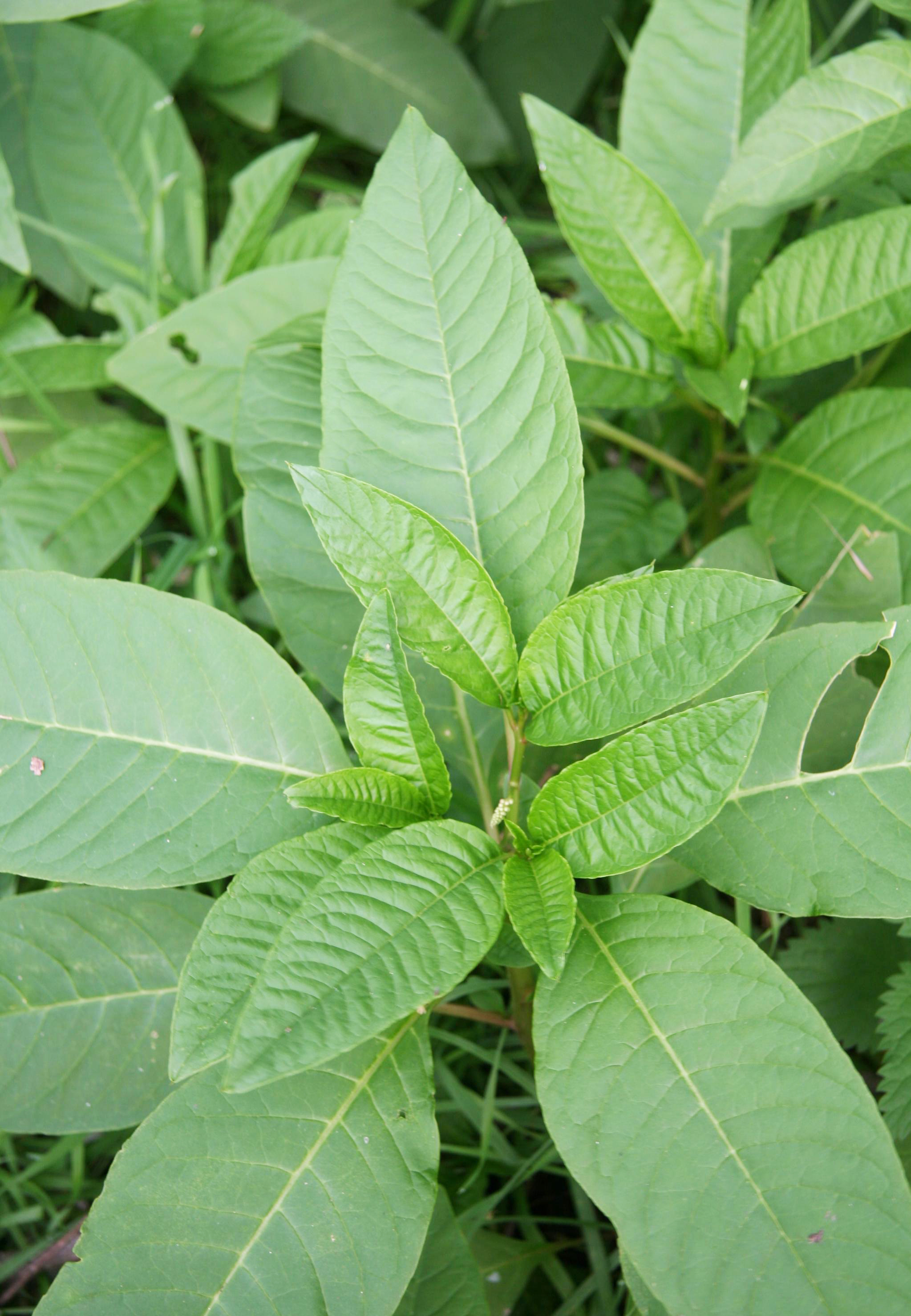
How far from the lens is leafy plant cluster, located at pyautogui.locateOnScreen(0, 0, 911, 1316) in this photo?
106 centimetres

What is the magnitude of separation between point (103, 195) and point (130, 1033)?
6.08 feet

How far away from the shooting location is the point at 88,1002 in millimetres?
1434

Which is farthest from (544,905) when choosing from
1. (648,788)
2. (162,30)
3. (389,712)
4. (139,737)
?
(162,30)

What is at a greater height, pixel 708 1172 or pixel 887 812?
pixel 887 812

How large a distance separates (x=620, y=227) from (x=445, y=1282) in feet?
5.46

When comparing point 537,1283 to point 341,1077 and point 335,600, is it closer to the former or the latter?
point 341,1077

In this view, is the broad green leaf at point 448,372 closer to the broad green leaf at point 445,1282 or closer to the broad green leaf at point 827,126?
the broad green leaf at point 827,126

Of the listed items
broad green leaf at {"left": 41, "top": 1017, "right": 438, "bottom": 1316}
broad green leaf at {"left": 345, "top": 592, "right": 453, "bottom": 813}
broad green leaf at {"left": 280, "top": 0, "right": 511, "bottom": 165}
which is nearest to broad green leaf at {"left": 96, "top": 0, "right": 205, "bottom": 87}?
broad green leaf at {"left": 280, "top": 0, "right": 511, "bottom": 165}

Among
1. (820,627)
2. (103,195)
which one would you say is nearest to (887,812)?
(820,627)

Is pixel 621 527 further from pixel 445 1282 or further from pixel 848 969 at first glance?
pixel 445 1282

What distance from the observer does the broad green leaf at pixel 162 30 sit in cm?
225

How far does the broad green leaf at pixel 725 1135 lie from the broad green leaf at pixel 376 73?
2218mm

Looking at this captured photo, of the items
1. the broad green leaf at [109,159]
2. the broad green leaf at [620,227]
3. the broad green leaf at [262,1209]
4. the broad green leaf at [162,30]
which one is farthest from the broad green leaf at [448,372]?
the broad green leaf at [162,30]

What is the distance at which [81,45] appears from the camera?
7.19 feet
